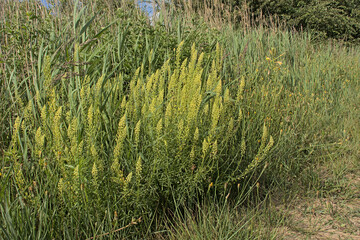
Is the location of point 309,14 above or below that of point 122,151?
above

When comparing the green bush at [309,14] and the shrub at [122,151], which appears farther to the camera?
the green bush at [309,14]

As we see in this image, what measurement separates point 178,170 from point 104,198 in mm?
455

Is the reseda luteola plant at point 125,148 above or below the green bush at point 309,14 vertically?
below

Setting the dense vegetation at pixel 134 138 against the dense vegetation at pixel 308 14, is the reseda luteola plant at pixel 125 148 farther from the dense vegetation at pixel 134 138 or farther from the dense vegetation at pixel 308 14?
the dense vegetation at pixel 308 14

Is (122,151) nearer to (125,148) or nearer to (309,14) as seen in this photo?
(125,148)

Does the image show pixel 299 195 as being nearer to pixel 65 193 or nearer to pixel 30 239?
pixel 65 193

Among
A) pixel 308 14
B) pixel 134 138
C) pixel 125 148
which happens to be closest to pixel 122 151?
pixel 125 148

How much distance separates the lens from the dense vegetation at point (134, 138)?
5.24ft

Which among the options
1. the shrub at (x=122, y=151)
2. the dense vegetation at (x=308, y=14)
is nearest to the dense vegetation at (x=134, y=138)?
the shrub at (x=122, y=151)

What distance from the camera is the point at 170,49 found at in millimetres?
3250

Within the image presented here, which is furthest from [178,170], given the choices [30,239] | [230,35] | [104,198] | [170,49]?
[230,35]

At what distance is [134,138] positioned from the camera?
2.04 meters

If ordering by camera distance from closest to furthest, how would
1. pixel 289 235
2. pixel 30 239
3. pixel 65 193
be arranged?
pixel 30 239
pixel 65 193
pixel 289 235

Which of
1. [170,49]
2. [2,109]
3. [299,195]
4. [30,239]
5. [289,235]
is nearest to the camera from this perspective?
[30,239]
